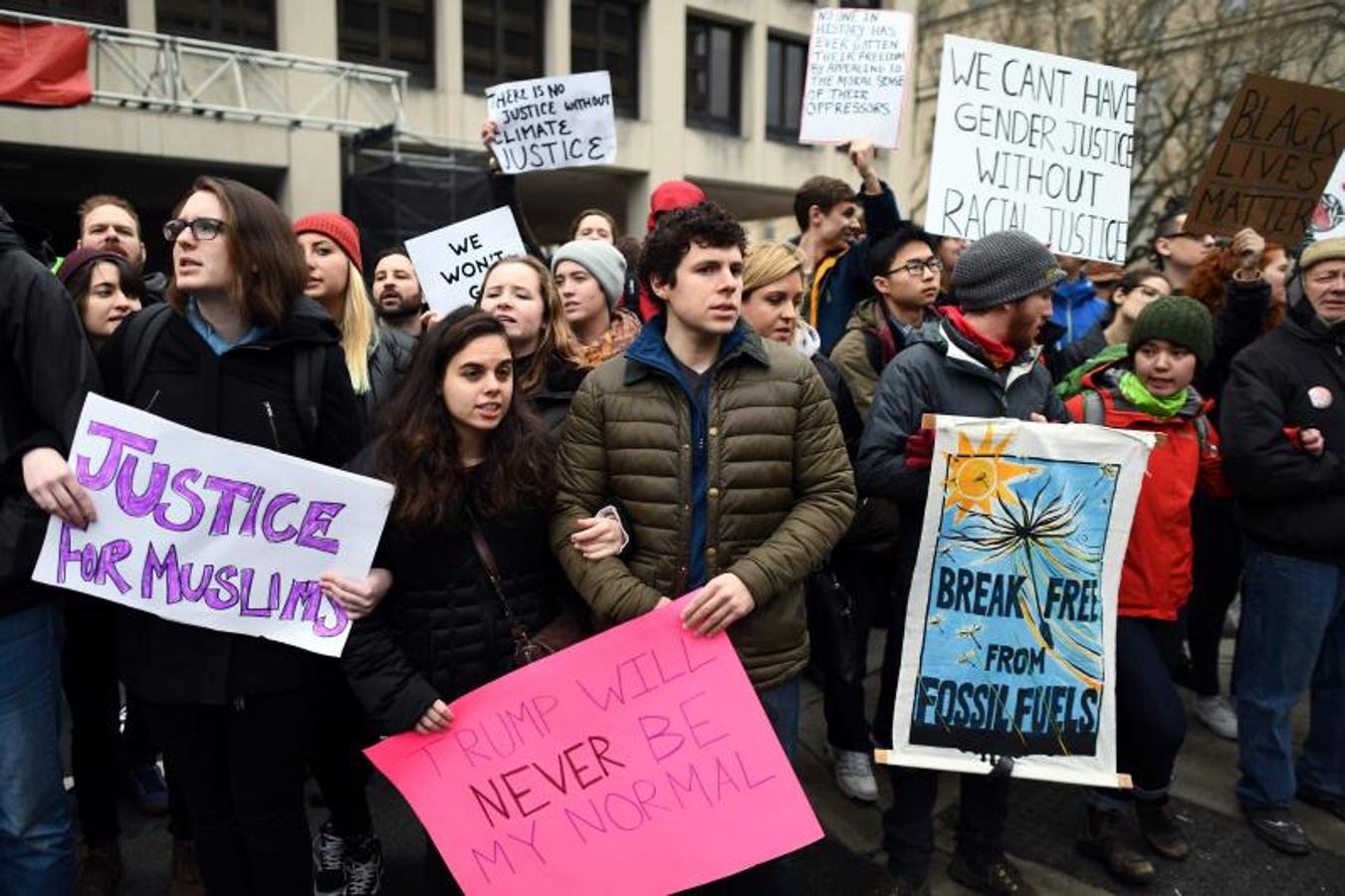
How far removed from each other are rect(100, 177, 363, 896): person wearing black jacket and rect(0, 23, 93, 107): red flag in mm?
9313

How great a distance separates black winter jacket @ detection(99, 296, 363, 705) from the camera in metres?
2.39

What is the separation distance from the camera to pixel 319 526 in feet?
7.83

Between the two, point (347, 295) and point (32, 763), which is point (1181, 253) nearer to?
point (347, 295)

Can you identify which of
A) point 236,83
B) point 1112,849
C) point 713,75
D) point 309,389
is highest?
point 713,75

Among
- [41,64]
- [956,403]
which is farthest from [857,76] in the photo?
[41,64]

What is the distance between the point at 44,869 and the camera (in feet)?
8.10

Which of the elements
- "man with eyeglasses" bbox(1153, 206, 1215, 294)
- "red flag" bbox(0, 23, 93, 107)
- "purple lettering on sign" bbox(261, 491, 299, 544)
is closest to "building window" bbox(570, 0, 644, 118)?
"red flag" bbox(0, 23, 93, 107)

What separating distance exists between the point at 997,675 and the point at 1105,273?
426cm

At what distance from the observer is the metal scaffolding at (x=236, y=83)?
12461 millimetres

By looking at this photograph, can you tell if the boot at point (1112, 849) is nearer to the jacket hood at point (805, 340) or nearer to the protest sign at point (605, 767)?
the protest sign at point (605, 767)

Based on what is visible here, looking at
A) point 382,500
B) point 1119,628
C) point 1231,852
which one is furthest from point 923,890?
point 382,500

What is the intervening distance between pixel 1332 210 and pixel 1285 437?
2.32m

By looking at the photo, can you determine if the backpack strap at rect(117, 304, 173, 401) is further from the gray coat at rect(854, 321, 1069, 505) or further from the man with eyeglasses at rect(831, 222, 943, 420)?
the man with eyeglasses at rect(831, 222, 943, 420)

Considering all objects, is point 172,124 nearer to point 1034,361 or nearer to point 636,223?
point 636,223
